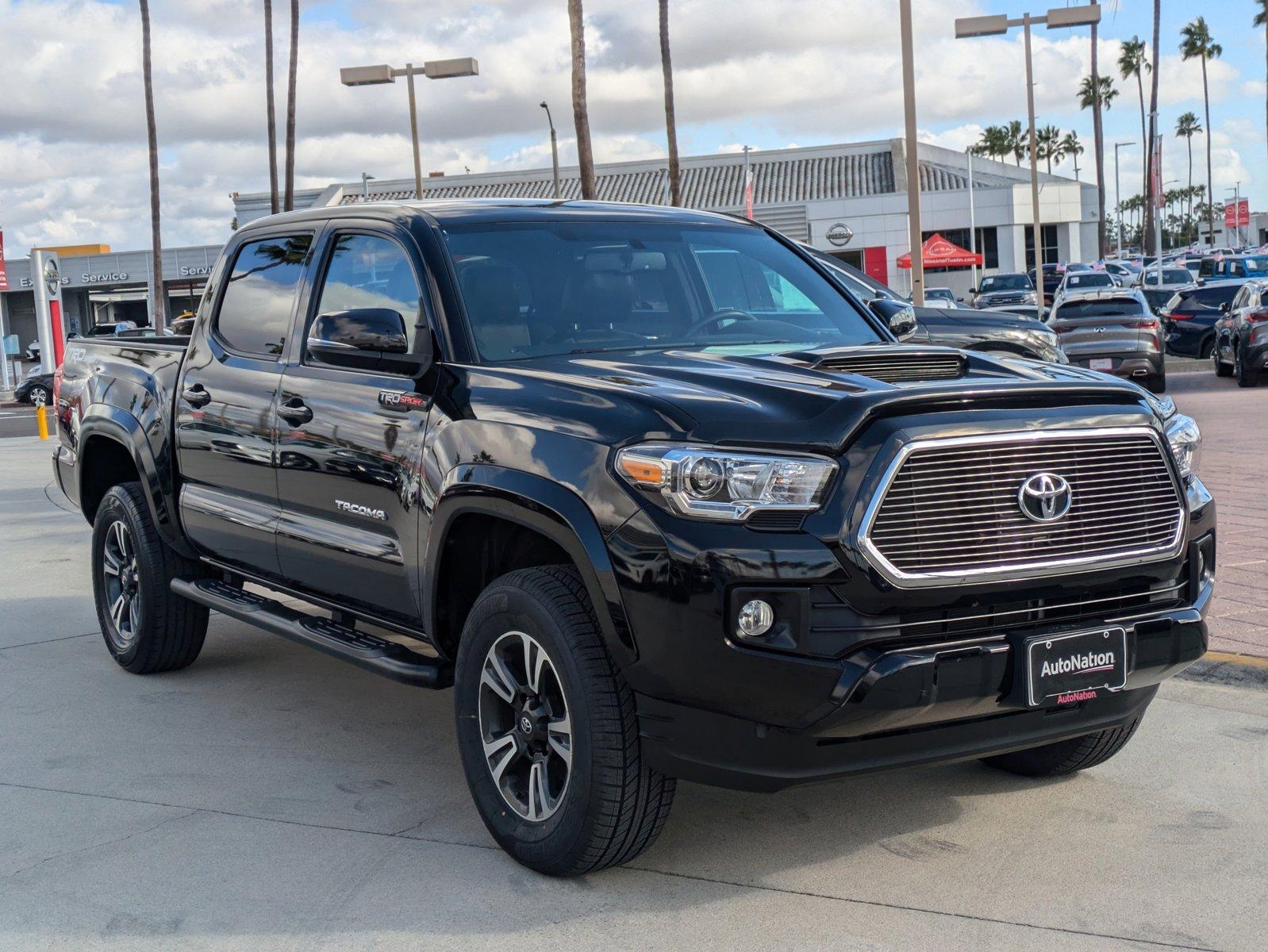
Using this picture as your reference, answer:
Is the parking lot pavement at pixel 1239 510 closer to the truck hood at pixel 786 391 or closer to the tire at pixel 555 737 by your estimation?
the truck hood at pixel 786 391

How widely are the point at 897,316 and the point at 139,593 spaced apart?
362 cm

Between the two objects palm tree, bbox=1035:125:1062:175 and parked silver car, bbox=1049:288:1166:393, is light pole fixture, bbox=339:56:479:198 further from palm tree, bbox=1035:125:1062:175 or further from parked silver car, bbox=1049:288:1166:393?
palm tree, bbox=1035:125:1062:175

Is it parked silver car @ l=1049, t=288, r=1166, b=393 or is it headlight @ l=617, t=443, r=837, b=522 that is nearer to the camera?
headlight @ l=617, t=443, r=837, b=522

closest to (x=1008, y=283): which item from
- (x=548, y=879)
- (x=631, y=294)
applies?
(x=631, y=294)

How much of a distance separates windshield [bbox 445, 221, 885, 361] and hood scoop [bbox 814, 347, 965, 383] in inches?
22.0

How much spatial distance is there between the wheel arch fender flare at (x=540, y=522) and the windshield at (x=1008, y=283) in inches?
1702

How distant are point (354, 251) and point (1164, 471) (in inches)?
115

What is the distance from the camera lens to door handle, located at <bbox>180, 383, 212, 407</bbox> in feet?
A: 19.5

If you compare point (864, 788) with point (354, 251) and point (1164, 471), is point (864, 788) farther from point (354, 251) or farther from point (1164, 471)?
point (354, 251)

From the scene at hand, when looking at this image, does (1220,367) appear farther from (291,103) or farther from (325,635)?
(291,103)

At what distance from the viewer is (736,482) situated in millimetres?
3586

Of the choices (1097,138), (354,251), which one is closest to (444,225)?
(354,251)

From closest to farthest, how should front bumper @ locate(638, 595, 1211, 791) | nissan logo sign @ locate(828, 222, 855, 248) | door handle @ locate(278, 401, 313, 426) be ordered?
1. front bumper @ locate(638, 595, 1211, 791)
2. door handle @ locate(278, 401, 313, 426)
3. nissan logo sign @ locate(828, 222, 855, 248)

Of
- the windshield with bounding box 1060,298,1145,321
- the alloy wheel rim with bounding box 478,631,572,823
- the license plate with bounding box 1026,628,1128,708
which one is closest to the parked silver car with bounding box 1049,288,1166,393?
the windshield with bounding box 1060,298,1145,321
